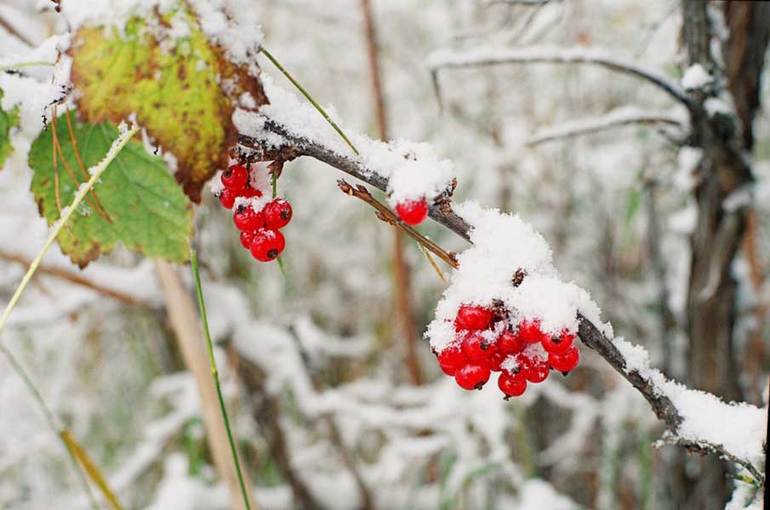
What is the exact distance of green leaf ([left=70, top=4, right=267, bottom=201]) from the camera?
0.29 metres

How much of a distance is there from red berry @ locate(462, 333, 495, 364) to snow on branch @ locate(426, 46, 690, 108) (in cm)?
36

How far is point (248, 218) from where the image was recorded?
1.32 feet

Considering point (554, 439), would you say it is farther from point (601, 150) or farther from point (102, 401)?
point (102, 401)

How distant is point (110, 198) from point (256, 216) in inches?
5.9

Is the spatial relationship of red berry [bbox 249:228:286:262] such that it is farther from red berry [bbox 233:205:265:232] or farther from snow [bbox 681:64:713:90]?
snow [bbox 681:64:713:90]

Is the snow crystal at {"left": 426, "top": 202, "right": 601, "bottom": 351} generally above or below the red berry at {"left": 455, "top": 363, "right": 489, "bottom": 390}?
above

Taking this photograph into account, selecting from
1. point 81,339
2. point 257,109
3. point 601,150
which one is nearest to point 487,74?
point 601,150

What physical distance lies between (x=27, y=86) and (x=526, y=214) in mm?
1388

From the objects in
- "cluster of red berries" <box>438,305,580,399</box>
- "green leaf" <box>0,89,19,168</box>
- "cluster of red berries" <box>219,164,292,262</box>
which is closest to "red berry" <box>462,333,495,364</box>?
"cluster of red berries" <box>438,305,580,399</box>

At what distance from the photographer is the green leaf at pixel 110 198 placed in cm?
45

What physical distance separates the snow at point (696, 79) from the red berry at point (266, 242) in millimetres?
417

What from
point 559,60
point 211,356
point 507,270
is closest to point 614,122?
point 559,60

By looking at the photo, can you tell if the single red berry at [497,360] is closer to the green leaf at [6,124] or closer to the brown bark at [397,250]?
the green leaf at [6,124]

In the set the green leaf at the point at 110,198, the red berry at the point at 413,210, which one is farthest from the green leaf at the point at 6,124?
the red berry at the point at 413,210
